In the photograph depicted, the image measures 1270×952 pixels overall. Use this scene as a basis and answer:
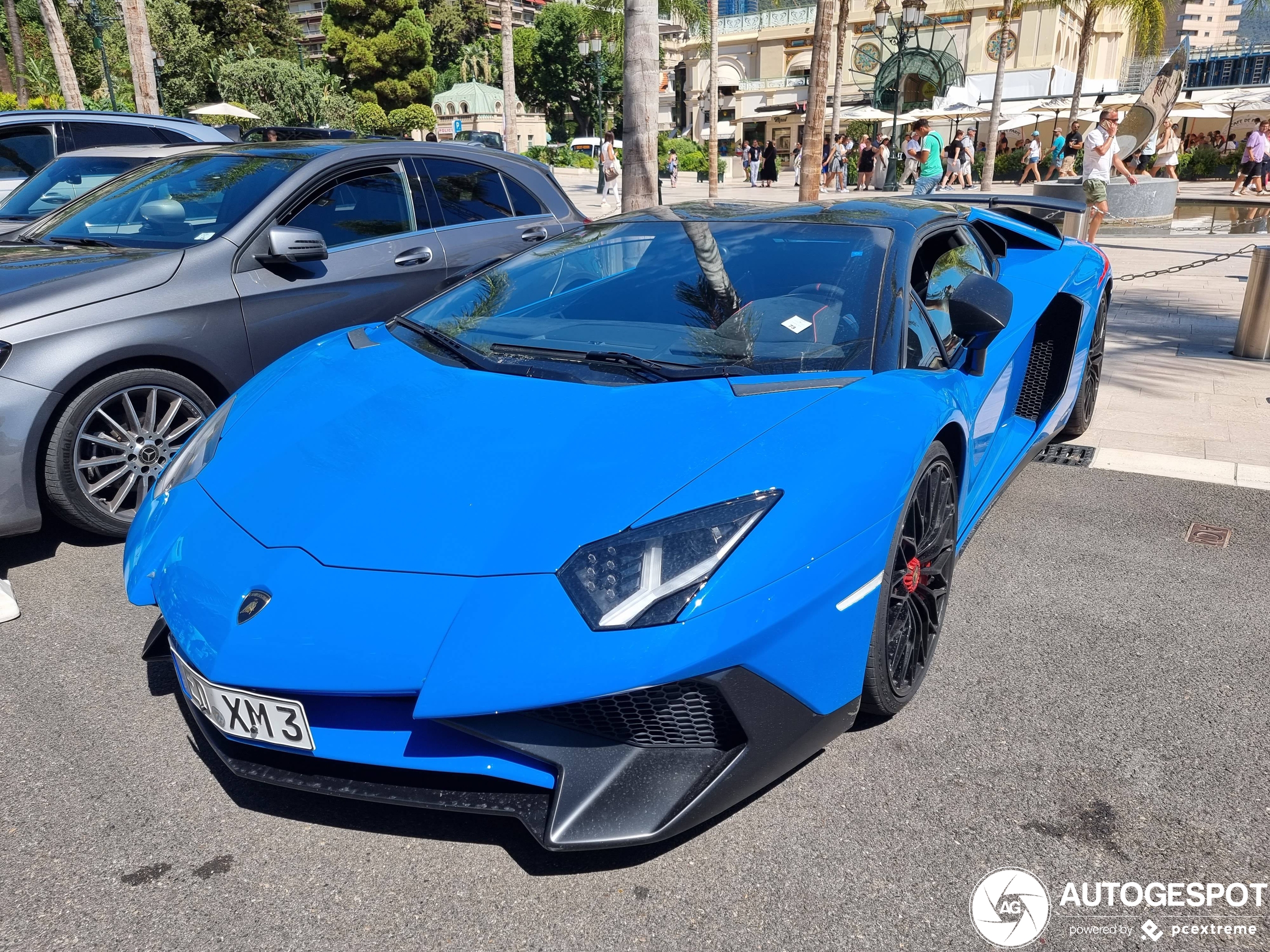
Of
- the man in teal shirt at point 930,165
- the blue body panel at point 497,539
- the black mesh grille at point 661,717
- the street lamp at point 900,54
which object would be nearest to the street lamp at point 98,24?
the man in teal shirt at point 930,165

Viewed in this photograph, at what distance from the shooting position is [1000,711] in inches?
104

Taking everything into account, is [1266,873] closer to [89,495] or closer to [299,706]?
[299,706]

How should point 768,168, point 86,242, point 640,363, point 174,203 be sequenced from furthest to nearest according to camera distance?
point 768,168 → point 174,203 → point 86,242 → point 640,363

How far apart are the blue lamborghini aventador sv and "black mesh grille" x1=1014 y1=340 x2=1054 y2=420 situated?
918 mm

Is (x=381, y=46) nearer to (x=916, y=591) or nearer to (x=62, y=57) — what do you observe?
(x=62, y=57)

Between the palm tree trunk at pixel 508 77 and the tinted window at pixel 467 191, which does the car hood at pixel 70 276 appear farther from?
the palm tree trunk at pixel 508 77

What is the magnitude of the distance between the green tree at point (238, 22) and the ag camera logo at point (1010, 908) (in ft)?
181

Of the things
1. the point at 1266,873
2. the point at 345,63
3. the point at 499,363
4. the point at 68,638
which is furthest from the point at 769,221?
the point at 345,63

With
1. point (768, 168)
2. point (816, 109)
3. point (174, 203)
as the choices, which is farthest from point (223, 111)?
point (174, 203)

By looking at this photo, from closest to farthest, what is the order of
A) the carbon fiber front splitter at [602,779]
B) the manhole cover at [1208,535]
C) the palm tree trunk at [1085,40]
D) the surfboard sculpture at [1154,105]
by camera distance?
1. the carbon fiber front splitter at [602,779]
2. the manhole cover at [1208,535]
3. the surfboard sculpture at [1154,105]
4. the palm tree trunk at [1085,40]

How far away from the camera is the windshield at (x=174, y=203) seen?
431 centimetres

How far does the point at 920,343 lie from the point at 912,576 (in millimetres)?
739

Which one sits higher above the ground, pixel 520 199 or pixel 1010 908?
pixel 520 199

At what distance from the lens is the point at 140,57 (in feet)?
57.3
